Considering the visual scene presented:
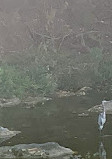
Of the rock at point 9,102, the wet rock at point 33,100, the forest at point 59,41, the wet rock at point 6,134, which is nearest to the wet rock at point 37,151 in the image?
the wet rock at point 6,134

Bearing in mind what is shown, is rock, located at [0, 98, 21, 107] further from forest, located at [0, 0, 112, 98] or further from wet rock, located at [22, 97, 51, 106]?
forest, located at [0, 0, 112, 98]

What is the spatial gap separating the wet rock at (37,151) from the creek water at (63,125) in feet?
1.29

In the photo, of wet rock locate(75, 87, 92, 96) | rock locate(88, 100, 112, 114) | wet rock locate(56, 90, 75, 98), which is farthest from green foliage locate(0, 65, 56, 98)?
rock locate(88, 100, 112, 114)

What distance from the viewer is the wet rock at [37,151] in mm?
11395

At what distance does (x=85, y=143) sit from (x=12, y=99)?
8.13 metres

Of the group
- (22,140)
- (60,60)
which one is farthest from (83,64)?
(22,140)

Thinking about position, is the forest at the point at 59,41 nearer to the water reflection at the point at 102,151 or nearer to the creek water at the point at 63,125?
the creek water at the point at 63,125

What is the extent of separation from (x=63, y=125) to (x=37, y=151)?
3.31m

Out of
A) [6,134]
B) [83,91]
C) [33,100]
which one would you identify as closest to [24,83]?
[33,100]

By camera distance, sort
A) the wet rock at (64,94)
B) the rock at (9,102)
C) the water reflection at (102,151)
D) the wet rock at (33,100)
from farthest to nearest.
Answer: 1. the wet rock at (64,94)
2. the wet rock at (33,100)
3. the rock at (9,102)
4. the water reflection at (102,151)

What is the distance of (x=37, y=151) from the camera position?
11.6 m

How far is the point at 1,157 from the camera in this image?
11.4 metres

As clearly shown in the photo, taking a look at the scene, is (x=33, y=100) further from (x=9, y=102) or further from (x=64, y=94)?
(x=64, y=94)

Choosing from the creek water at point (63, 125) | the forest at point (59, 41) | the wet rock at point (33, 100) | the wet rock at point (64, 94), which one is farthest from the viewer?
the forest at point (59, 41)
